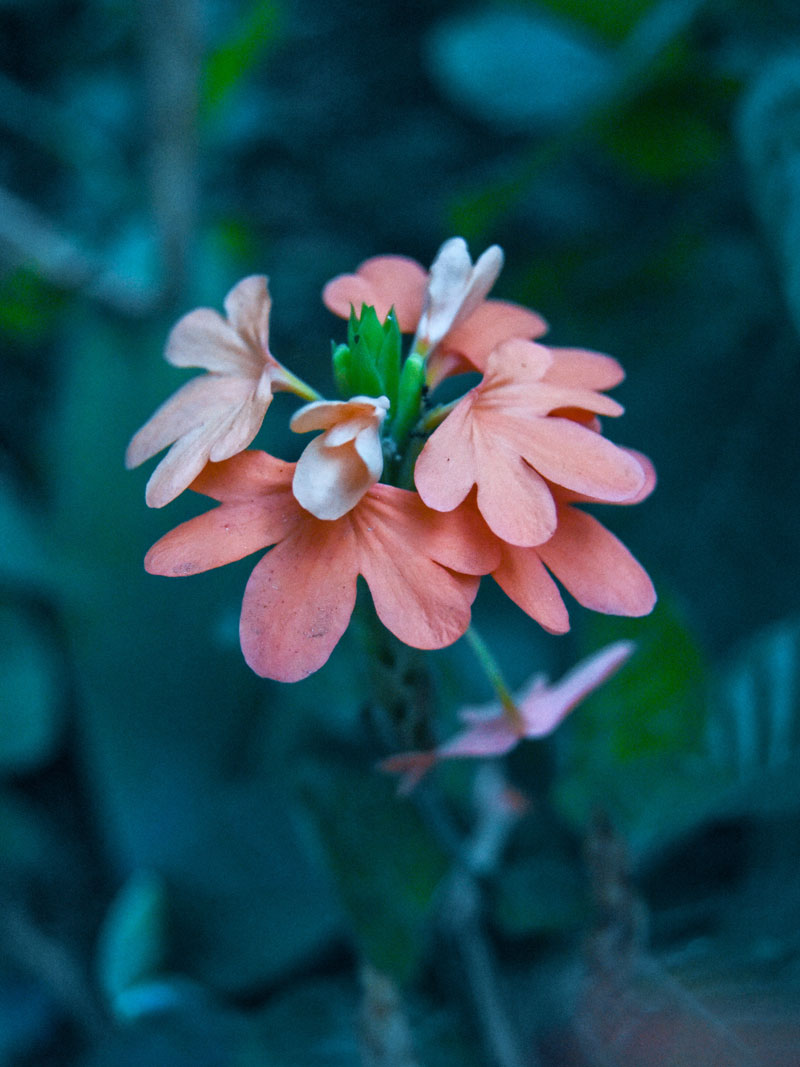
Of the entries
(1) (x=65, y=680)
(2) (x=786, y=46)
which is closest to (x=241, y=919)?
(1) (x=65, y=680)

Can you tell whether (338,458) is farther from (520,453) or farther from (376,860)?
(376,860)

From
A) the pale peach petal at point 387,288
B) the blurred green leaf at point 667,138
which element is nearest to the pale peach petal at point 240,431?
the pale peach petal at point 387,288

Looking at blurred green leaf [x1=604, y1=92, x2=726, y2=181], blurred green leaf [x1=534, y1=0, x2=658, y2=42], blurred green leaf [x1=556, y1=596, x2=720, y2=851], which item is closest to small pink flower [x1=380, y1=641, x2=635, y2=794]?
blurred green leaf [x1=556, y1=596, x2=720, y2=851]

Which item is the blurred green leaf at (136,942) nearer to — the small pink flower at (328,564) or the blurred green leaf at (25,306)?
the small pink flower at (328,564)

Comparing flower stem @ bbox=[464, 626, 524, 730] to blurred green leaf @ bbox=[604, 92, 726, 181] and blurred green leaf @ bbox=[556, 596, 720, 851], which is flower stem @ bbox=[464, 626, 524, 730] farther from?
blurred green leaf @ bbox=[604, 92, 726, 181]

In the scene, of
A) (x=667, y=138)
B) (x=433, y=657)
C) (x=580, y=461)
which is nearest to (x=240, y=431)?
(x=580, y=461)
